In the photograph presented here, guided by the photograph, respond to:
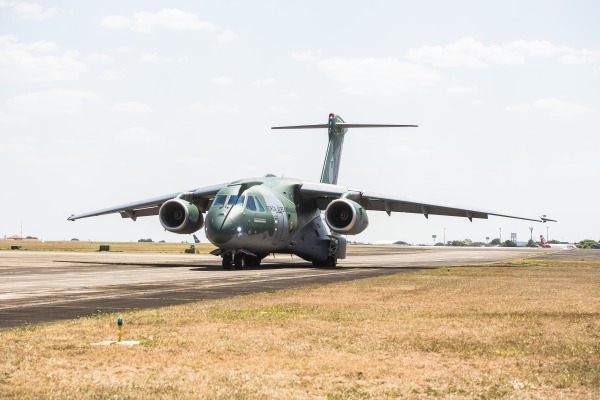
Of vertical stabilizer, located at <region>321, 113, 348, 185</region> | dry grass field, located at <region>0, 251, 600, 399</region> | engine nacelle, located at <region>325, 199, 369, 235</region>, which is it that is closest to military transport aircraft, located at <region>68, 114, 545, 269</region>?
engine nacelle, located at <region>325, 199, 369, 235</region>

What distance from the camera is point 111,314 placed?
1383 centimetres

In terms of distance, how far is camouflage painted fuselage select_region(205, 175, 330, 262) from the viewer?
32.5 m

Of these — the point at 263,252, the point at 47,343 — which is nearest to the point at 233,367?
the point at 47,343

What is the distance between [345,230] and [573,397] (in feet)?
94.9

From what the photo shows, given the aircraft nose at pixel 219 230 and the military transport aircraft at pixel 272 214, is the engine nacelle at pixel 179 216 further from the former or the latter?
the aircraft nose at pixel 219 230

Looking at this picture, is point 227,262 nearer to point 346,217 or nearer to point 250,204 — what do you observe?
point 250,204

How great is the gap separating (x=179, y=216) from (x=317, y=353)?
2893 cm

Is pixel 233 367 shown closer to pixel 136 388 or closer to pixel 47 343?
pixel 136 388

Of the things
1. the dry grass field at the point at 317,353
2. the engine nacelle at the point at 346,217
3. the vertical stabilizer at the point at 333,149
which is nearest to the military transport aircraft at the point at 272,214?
the engine nacelle at the point at 346,217

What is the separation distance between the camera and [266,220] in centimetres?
3444

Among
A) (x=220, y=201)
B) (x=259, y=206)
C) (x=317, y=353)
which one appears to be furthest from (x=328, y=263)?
(x=317, y=353)

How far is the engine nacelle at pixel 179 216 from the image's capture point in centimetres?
3691

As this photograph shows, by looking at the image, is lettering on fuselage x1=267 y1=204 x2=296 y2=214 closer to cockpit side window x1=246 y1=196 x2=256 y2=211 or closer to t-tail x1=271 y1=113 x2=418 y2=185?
cockpit side window x1=246 y1=196 x2=256 y2=211

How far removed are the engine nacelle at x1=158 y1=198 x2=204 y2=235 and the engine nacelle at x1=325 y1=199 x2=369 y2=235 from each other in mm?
6819
